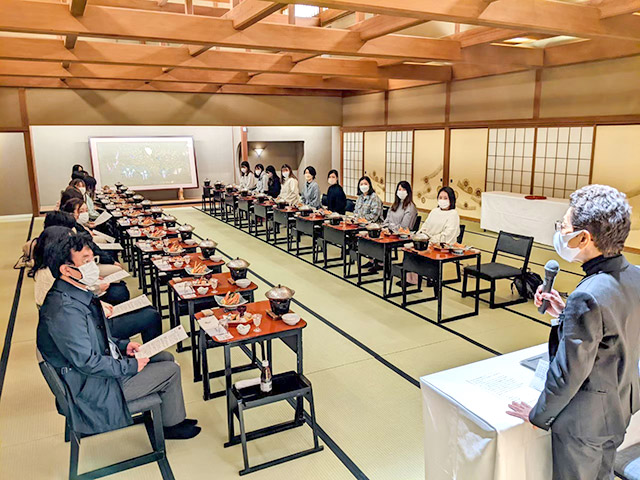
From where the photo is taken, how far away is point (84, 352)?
8.52 ft

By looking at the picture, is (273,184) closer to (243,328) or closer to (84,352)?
(243,328)

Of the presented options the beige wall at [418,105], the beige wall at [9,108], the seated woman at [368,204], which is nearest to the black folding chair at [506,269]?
the seated woman at [368,204]

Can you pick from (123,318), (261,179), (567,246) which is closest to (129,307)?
(123,318)

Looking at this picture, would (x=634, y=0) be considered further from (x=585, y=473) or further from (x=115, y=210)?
(x=115, y=210)

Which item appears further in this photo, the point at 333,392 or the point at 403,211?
the point at 403,211

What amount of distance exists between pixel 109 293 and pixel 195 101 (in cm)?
795

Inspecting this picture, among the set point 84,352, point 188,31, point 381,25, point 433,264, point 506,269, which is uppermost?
point 381,25

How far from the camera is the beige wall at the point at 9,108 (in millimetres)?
10602

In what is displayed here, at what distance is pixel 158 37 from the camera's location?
5.07 meters

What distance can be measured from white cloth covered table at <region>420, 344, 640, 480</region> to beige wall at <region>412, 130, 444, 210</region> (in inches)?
329

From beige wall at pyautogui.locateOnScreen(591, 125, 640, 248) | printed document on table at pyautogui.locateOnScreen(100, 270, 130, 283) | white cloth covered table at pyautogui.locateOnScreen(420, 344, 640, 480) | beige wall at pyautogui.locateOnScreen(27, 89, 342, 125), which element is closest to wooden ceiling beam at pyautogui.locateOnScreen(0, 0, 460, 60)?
printed document on table at pyautogui.locateOnScreen(100, 270, 130, 283)

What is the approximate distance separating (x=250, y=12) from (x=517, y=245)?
3.88m

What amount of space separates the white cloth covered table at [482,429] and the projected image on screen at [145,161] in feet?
44.9

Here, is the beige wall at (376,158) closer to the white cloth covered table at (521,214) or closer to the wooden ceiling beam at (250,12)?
the white cloth covered table at (521,214)
